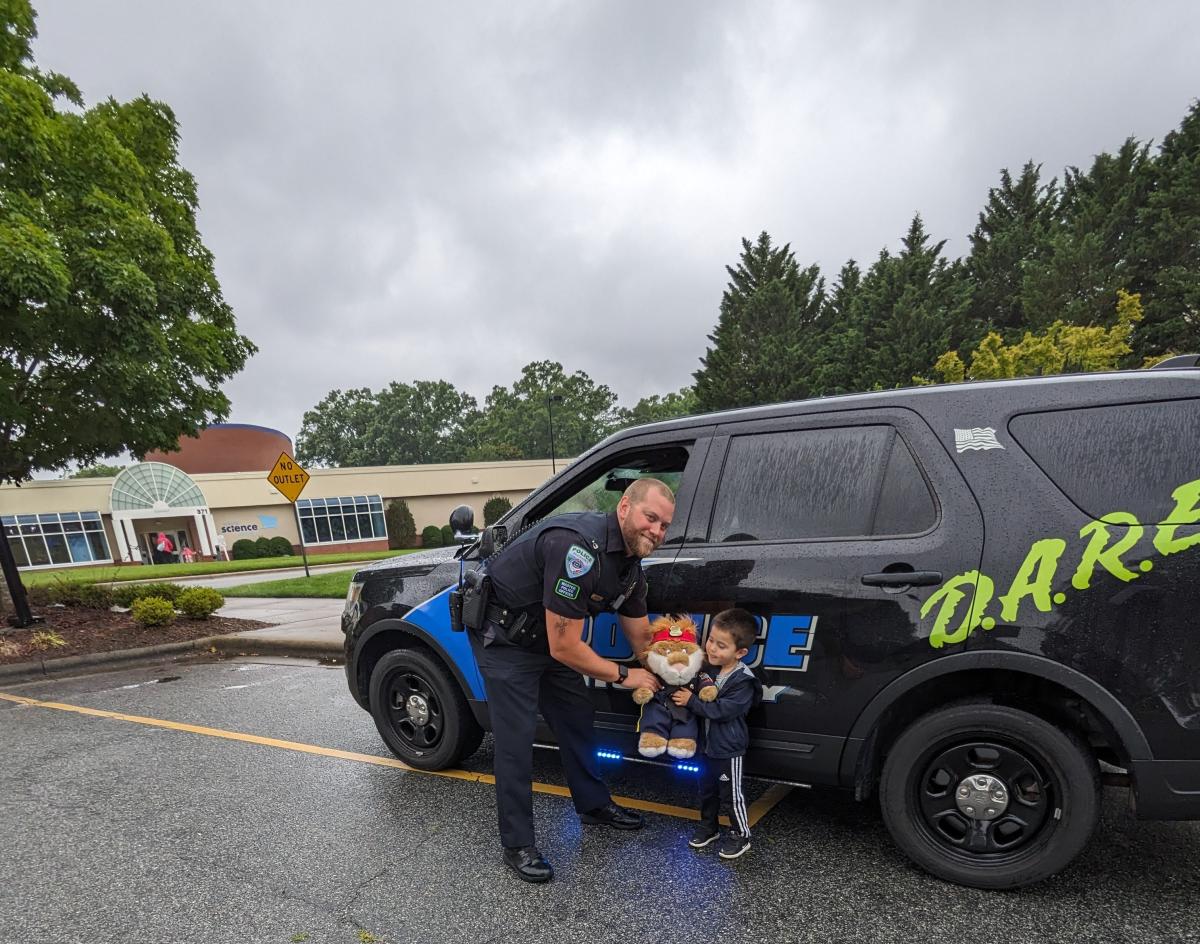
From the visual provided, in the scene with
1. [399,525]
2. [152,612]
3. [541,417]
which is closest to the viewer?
[152,612]

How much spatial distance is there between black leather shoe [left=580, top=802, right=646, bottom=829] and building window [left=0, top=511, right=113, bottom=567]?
4112 centimetres

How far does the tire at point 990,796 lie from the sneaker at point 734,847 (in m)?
0.58

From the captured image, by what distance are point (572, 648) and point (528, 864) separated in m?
0.94

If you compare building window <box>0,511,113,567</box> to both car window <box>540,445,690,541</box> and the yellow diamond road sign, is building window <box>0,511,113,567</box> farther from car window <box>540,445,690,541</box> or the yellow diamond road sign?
car window <box>540,445,690,541</box>

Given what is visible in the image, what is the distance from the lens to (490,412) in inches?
3263

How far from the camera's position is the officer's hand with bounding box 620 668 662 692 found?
2389mm

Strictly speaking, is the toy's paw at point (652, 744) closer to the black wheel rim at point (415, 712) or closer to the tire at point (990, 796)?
the tire at point (990, 796)

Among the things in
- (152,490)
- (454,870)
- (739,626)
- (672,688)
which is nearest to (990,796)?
(739,626)

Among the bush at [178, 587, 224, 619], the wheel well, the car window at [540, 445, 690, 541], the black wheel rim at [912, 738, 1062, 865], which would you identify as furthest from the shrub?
the black wheel rim at [912, 738, 1062, 865]

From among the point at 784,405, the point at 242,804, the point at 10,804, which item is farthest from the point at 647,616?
the point at 10,804

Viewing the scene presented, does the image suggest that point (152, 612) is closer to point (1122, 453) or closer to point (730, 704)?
point (730, 704)

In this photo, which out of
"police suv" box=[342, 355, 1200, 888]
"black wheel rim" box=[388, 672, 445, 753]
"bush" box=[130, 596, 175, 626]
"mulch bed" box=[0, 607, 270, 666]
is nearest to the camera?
"police suv" box=[342, 355, 1200, 888]

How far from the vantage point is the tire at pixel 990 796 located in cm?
201

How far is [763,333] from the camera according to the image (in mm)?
40406
